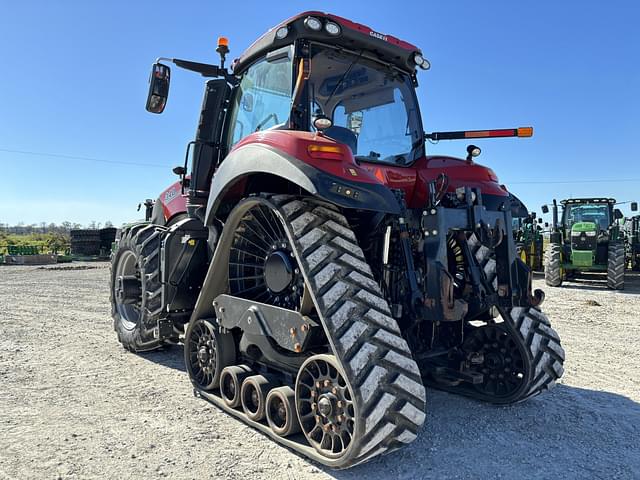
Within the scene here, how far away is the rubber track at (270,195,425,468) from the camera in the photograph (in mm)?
2609

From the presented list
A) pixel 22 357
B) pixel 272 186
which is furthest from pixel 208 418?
pixel 22 357

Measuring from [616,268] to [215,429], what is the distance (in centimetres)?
1365

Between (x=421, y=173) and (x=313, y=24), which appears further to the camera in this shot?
(x=421, y=173)

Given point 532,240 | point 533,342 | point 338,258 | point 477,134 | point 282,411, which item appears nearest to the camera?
point 338,258

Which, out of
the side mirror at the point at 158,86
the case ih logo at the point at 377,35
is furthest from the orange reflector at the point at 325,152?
the side mirror at the point at 158,86

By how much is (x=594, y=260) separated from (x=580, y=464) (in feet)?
45.2

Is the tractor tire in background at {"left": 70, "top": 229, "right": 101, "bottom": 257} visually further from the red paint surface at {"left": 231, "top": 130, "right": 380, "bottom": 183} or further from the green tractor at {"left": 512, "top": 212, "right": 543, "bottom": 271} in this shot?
the red paint surface at {"left": 231, "top": 130, "right": 380, "bottom": 183}

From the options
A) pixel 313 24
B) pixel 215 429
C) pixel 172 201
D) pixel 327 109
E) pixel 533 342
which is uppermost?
pixel 313 24

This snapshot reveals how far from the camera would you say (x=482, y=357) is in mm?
4074

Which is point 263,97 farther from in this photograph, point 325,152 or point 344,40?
point 325,152

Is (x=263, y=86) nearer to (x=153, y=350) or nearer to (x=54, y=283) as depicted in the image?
(x=153, y=350)

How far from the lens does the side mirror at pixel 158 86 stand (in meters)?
4.50

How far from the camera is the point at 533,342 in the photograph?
389 cm

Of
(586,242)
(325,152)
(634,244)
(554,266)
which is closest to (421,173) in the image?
(325,152)
